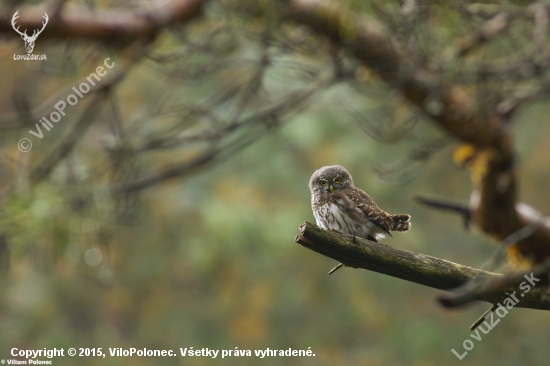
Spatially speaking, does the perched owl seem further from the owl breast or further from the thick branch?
the thick branch

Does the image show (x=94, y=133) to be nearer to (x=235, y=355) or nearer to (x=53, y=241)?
(x=235, y=355)

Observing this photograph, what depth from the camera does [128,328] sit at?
27.2 feet

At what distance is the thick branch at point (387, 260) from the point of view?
3.24 ft

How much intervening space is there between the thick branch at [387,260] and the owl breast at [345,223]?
370 mm

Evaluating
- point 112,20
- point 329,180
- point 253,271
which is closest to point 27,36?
point 112,20

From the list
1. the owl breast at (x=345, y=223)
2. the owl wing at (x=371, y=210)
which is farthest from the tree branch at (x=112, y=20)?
the owl wing at (x=371, y=210)

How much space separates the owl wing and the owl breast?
2cm

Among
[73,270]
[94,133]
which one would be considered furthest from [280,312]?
[94,133]

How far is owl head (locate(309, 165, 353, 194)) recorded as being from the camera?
1373 millimetres

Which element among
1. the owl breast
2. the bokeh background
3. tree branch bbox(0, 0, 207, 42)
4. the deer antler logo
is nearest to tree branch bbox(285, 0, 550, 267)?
tree branch bbox(0, 0, 207, 42)

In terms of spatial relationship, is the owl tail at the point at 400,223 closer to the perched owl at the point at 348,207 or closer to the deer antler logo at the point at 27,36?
the perched owl at the point at 348,207

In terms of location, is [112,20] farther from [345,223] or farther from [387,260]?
[387,260]

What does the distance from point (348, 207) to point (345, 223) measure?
0.05 meters

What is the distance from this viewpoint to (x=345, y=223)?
1531 mm
